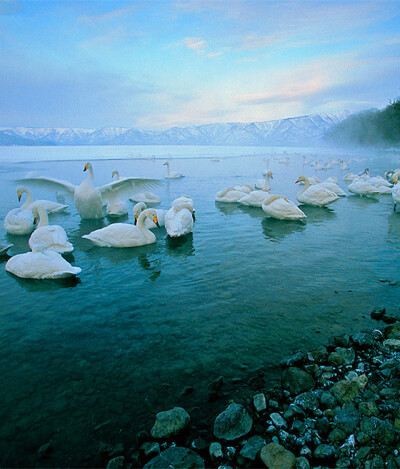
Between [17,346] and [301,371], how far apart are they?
3792mm

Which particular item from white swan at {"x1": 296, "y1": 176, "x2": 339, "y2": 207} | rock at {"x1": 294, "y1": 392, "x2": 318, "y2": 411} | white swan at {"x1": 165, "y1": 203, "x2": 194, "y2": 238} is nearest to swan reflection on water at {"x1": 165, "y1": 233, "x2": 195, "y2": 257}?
white swan at {"x1": 165, "y1": 203, "x2": 194, "y2": 238}

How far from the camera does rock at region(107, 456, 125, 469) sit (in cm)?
290

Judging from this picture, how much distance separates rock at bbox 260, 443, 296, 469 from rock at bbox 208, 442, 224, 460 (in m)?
0.37

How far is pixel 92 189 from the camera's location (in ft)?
37.9

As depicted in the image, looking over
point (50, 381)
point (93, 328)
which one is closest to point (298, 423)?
point (50, 381)

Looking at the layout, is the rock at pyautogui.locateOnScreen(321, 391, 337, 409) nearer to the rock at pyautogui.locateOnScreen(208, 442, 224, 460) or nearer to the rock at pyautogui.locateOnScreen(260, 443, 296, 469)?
the rock at pyautogui.locateOnScreen(260, 443, 296, 469)

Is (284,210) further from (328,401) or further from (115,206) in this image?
(328,401)

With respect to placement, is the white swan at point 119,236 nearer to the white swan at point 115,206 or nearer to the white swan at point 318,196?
the white swan at point 115,206

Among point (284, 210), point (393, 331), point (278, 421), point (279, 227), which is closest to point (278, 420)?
point (278, 421)

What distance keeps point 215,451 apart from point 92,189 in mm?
10029

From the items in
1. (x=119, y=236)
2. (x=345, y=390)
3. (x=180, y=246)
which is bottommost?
Result: (x=345, y=390)

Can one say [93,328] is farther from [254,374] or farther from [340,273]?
[340,273]

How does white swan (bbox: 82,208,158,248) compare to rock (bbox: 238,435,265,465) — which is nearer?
rock (bbox: 238,435,265,465)

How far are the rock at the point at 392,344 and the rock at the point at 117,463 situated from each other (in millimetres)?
3507
